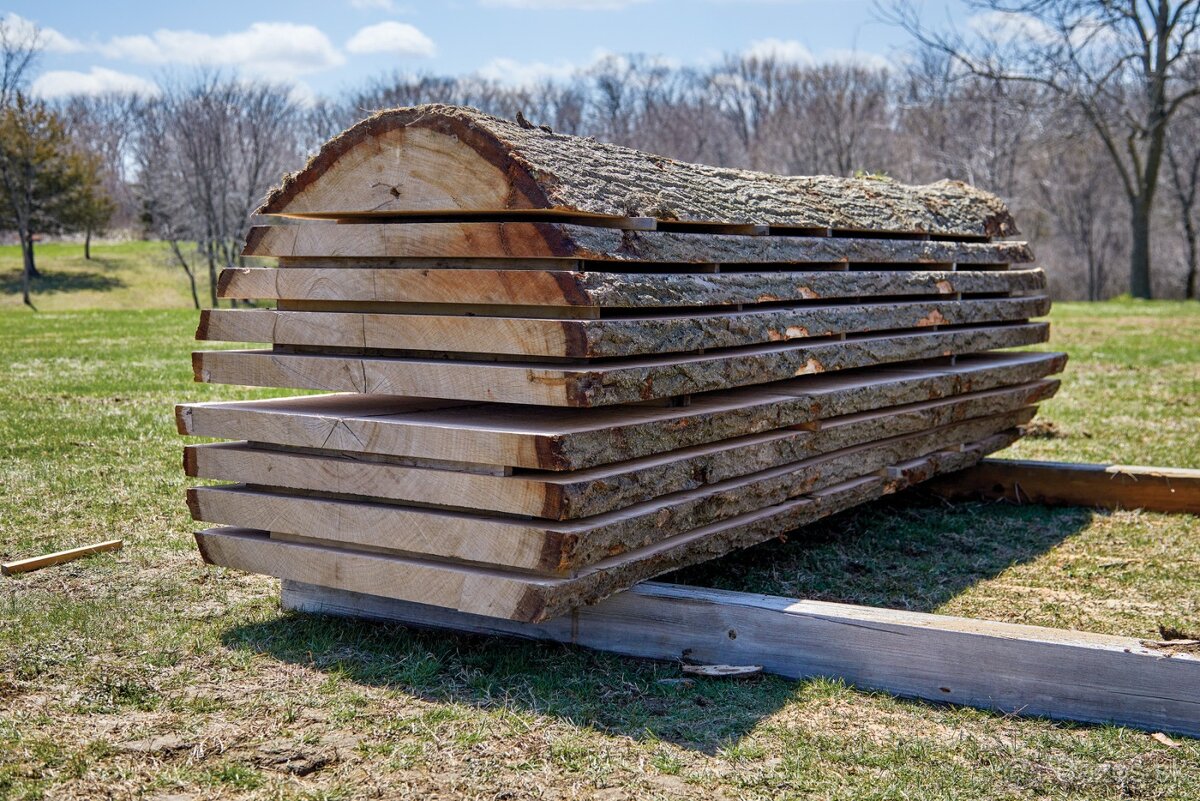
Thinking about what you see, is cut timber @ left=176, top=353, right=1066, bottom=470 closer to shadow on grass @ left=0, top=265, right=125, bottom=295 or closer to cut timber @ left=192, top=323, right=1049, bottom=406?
cut timber @ left=192, top=323, right=1049, bottom=406

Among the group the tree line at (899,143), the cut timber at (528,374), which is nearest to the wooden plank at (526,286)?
the cut timber at (528,374)

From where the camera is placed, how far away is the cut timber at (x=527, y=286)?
347 centimetres

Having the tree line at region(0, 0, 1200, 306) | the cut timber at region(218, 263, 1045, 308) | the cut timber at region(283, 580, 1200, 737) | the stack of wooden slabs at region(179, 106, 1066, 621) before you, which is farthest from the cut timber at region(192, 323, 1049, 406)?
the tree line at region(0, 0, 1200, 306)

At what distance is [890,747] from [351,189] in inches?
104

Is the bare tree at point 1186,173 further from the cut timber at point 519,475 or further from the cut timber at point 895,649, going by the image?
the cut timber at point 895,649

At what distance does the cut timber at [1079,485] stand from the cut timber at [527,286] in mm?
2132

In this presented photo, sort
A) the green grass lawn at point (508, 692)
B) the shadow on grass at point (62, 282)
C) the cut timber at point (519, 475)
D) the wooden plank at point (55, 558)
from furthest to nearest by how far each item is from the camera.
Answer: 1. the shadow on grass at point (62, 282)
2. the wooden plank at point (55, 558)
3. the cut timber at point (519, 475)
4. the green grass lawn at point (508, 692)

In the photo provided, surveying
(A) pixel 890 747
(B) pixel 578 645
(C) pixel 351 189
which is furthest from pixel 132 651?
(A) pixel 890 747

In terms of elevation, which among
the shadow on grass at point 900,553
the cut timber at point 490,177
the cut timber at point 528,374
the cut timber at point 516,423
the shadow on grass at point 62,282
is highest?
the shadow on grass at point 62,282

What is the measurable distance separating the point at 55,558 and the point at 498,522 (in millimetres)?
2477

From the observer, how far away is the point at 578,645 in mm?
3879

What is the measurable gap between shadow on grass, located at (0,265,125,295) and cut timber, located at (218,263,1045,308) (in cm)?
4112

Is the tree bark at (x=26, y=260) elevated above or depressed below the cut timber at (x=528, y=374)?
above

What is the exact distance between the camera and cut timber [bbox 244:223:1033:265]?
3488 mm
